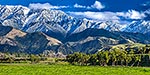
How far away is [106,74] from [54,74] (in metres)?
13.1

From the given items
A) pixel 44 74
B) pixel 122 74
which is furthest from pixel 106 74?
pixel 44 74

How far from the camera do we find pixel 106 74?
269ft

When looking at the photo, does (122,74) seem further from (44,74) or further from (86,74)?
(44,74)

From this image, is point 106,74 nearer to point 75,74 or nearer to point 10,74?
point 75,74

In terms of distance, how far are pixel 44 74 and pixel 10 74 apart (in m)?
8.64

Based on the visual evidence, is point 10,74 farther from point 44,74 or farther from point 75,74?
point 75,74

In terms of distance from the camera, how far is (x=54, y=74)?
8138 cm

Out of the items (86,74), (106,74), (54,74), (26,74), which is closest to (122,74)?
(106,74)

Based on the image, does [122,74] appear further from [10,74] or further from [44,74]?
[10,74]

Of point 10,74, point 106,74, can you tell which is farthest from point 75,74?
point 10,74

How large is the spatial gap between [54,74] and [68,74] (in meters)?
3.57

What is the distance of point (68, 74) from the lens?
82.2 meters

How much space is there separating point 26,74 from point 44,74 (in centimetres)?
494

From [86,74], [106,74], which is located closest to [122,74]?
[106,74]
